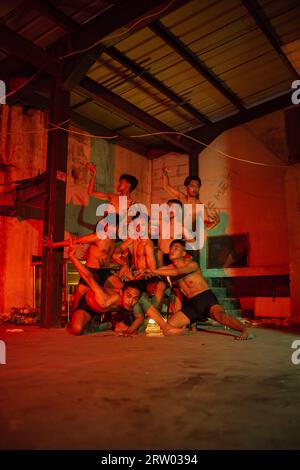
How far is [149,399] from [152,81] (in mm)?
7254

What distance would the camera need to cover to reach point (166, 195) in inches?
435

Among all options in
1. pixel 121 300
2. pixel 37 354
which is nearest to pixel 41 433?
pixel 37 354

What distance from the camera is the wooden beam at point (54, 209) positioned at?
6.11m

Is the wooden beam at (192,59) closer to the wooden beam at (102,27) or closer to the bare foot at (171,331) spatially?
the wooden beam at (102,27)

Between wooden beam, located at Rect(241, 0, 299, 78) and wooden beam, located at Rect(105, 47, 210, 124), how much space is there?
7.34 feet

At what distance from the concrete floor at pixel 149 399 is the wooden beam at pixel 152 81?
552cm

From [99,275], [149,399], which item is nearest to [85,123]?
[99,275]

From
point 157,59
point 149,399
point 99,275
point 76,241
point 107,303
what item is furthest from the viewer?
point 157,59

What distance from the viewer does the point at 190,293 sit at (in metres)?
5.37

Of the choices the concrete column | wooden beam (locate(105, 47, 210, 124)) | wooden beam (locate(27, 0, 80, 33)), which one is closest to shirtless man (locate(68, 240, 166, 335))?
wooden beam (locate(27, 0, 80, 33))

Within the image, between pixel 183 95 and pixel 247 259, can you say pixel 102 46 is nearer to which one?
pixel 183 95

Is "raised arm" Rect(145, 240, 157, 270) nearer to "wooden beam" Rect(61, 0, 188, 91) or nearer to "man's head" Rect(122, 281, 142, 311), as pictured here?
"man's head" Rect(122, 281, 142, 311)

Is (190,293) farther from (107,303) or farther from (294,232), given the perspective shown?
(294,232)

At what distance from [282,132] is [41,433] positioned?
31.2 ft
